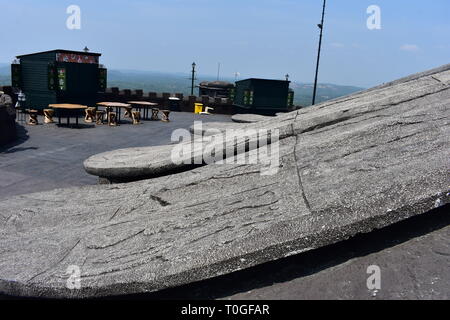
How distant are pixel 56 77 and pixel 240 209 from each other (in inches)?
738

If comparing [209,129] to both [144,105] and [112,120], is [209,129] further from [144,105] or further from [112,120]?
[144,105]

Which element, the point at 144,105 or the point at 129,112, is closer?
the point at 129,112

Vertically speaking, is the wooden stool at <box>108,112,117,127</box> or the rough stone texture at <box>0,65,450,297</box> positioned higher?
the rough stone texture at <box>0,65,450,297</box>

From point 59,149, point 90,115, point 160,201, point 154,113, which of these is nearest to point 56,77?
point 90,115

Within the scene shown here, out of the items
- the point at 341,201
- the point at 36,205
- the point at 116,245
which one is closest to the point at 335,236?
the point at 341,201

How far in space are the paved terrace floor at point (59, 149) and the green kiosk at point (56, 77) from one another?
1682 millimetres

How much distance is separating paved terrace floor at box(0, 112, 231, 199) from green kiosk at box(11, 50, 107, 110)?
1.68m

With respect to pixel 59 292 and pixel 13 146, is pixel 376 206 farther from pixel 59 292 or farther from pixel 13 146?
pixel 13 146

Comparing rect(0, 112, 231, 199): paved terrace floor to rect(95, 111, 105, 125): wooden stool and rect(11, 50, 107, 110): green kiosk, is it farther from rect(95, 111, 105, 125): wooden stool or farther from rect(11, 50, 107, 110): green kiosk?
rect(11, 50, 107, 110): green kiosk

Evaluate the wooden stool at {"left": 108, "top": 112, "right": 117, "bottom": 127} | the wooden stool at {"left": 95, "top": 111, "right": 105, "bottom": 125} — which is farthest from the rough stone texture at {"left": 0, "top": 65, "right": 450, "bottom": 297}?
the wooden stool at {"left": 95, "top": 111, "right": 105, "bottom": 125}

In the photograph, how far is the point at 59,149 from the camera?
12078 mm

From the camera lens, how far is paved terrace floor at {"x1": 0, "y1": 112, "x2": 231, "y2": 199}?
8.75 meters

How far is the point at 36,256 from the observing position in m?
3.37

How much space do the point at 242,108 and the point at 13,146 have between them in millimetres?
13667
